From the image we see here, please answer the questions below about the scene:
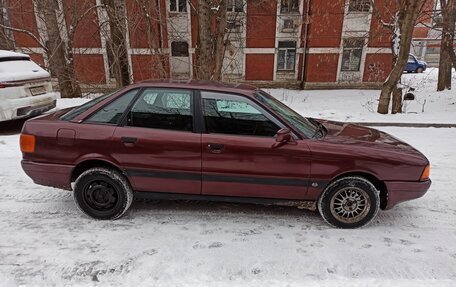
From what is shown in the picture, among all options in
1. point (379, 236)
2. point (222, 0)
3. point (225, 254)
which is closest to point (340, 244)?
point (379, 236)

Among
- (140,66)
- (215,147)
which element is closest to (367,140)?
(215,147)

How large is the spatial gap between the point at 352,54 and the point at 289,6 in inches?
188

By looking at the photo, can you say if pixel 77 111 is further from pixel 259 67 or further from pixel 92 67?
pixel 92 67

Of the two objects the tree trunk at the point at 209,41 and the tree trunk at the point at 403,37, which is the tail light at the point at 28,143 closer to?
the tree trunk at the point at 209,41

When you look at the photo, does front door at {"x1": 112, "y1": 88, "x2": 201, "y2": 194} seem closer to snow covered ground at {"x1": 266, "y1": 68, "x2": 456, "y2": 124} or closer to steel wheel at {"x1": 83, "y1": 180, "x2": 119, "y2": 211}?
steel wheel at {"x1": 83, "y1": 180, "x2": 119, "y2": 211}

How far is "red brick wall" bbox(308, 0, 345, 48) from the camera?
55.1 feet

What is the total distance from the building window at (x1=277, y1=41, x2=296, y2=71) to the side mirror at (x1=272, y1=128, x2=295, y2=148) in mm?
16504

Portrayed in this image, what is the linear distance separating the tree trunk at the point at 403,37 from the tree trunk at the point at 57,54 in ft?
35.4

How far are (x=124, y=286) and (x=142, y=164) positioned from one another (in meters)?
1.24

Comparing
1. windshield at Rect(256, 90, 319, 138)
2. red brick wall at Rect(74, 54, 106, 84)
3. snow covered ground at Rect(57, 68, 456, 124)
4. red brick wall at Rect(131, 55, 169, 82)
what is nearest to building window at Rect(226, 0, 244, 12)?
snow covered ground at Rect(57, 68, 456, 124)

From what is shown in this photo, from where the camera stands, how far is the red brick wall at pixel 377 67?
57.7 ft

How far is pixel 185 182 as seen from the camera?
3.20 meters

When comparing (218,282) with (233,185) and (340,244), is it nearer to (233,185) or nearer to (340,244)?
(233,185)

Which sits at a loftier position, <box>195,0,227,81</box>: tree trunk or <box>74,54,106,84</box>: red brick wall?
<box>195,0,227,81</box>: tree trunk
